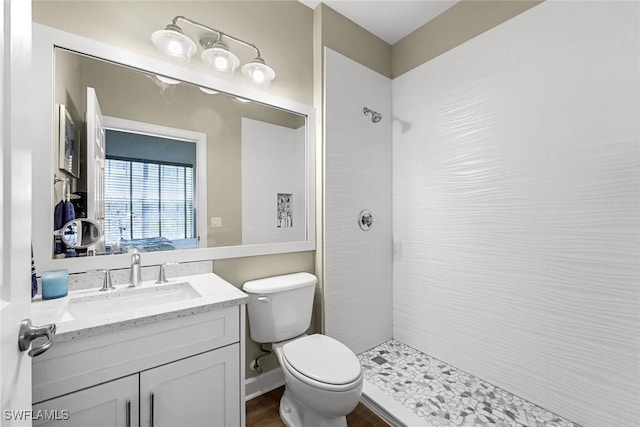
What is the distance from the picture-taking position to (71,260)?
118 cm

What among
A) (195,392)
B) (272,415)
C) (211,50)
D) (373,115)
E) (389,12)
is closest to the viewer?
(195,392)

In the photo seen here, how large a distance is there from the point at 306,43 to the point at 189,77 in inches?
35.2

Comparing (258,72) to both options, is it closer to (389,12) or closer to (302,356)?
(389,12)

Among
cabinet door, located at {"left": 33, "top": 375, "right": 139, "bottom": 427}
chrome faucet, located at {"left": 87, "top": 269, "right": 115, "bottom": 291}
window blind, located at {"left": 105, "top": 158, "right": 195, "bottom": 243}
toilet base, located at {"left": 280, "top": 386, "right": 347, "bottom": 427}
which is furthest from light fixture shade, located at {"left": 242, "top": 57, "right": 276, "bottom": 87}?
toilet base, located at {"left": 280, "top": 386, "right": 347, "bottom": 427}

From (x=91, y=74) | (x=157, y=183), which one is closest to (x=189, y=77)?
(x=91, y=74)

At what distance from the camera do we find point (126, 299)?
1.22 m

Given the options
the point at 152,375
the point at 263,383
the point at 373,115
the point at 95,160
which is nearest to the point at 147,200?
the point at 95,160

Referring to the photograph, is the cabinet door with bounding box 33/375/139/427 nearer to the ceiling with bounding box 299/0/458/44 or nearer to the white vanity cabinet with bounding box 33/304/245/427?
the white vanity cabinet with bounding box 33/304/245/427

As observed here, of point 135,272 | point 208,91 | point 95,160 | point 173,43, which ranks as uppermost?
point 173,43

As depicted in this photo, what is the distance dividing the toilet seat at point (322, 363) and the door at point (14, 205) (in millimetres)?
937

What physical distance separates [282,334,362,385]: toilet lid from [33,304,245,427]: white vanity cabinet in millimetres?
301

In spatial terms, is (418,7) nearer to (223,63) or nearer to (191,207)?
(223,63)

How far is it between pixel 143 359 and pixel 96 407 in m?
0.17

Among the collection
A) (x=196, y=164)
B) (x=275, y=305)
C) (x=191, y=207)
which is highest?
(x=196, y=164)
